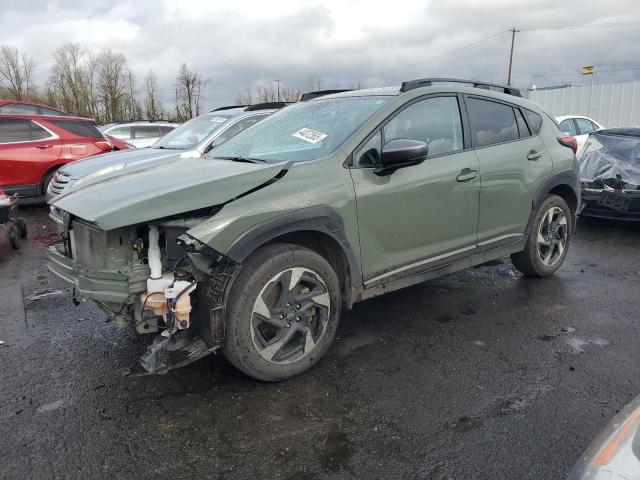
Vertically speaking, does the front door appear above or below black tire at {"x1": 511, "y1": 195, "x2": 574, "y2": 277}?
above

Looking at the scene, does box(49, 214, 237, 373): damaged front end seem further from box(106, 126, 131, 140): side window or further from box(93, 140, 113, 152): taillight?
box(106, 126, 131, 140): side window

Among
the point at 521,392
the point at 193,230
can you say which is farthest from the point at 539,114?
the point at 193,230

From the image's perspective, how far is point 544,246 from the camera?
A: 5.04m

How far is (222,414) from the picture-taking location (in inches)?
111

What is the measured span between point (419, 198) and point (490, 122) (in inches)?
50.5

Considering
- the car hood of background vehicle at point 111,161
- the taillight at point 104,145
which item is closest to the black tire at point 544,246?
the car hood of background vehicle at point 111,161

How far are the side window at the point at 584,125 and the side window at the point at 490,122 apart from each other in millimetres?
10750

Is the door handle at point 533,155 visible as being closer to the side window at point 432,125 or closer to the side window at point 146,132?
the side window at point 432,125

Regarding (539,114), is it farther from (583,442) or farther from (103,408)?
(103,408)

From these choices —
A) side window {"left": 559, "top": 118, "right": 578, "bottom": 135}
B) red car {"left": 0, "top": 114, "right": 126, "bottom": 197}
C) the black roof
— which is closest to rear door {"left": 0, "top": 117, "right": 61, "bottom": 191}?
red car {"left": 0, "top": 114, "right": 126, "bottom": 197}

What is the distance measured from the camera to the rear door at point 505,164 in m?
4.14

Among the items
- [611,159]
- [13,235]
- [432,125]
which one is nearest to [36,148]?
[13,235]

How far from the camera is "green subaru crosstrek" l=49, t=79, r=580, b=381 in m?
2.79

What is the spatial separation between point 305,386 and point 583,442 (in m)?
1.54
